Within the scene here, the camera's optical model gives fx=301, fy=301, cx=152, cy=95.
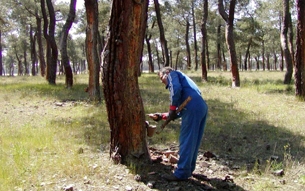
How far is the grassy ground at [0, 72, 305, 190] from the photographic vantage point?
15.3 feet

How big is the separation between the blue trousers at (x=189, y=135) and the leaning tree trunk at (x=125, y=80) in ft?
2.71

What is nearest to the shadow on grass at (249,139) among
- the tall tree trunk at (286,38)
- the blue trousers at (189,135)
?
the blue trousers at (189,135)

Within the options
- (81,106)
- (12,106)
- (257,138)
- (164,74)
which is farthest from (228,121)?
(12,106)

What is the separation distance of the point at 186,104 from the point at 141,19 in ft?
5.04

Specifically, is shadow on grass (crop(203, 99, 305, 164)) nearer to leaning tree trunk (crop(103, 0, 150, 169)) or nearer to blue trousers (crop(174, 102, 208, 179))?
blue trousers (crop(174, 102, 208, 179))

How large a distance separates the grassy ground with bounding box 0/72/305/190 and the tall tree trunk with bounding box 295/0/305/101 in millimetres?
512

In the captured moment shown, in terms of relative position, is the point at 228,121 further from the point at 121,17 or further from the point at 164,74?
the point at 121,17

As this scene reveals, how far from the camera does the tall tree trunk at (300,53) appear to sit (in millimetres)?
10641

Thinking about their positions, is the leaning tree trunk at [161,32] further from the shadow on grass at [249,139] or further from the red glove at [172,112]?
the red glove at [172,112]

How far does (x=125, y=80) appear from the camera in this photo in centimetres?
491

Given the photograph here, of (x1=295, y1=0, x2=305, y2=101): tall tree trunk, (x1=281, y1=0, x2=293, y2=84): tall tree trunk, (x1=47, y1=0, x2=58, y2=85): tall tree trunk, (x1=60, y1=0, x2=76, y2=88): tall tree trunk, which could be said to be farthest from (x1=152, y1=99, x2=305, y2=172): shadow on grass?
(x1=47, y1=0, x2=58, y2=85): tall tree trunk

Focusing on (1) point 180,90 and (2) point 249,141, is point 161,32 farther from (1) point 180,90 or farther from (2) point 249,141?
(1) point 180,90

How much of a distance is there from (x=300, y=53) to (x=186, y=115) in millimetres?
8087

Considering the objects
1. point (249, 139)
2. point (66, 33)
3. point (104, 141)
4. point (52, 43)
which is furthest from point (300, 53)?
point (52, 43)
